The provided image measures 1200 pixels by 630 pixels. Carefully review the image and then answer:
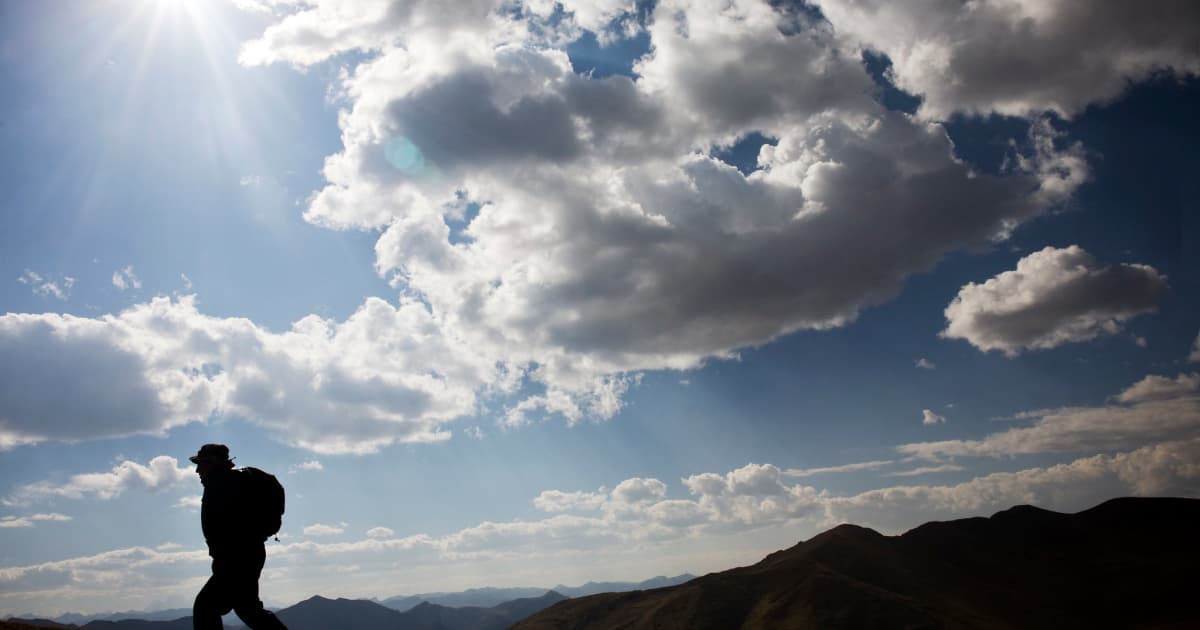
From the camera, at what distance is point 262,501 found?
807 cm

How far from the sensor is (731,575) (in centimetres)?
15862

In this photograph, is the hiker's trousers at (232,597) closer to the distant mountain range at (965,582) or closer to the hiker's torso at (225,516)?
the hiker's torso at (225,516)

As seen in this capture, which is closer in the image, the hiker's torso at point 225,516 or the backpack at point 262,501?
the hiker's torso at point 225,516

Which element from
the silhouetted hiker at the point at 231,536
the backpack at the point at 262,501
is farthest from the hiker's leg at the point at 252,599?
the backpack at the point at 262,501

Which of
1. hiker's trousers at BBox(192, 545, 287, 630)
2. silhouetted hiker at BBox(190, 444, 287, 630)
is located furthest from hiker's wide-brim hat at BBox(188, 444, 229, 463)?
hiker's trousers at BBox(192, 545, 287, 630)

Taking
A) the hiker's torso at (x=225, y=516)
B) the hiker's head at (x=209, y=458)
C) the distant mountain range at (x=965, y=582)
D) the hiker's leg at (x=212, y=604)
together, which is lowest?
the distant mountain range at (x=965, y=582)

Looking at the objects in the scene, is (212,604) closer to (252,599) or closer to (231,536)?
(252,599)

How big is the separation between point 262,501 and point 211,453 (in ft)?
2.76

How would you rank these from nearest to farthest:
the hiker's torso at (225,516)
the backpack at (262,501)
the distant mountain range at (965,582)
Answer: the hiker's torso at (225,516) → the backpack at (262,501) → the distant mountain range at (965,582)

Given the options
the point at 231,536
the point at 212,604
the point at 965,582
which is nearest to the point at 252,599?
the point at 212,604

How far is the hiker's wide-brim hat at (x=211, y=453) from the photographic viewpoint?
7.86 metres

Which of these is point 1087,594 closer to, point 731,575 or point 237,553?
point 731,575

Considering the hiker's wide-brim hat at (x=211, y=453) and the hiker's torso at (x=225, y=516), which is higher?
the hiker's wide-brim hat at (x=211, y=453)

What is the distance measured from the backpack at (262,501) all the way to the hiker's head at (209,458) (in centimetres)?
29
